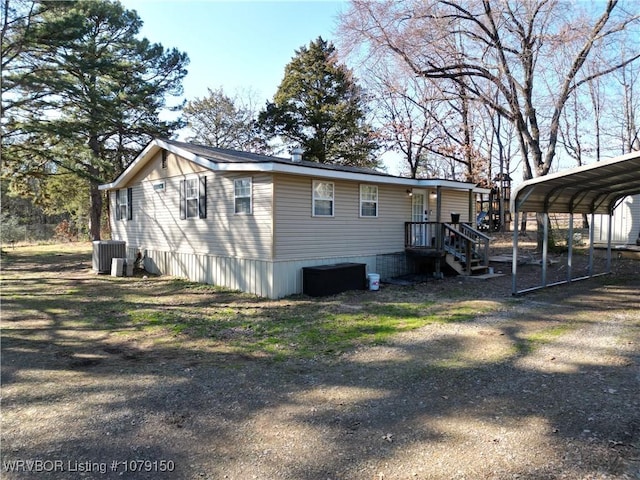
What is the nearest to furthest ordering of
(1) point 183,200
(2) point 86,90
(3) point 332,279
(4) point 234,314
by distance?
(4) point 234,314 → (3) point 332,279 → (1) point 183,200 → (2) point 86,90

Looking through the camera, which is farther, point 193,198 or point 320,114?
point 320,114

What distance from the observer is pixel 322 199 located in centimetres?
1026

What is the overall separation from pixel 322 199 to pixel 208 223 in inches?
127

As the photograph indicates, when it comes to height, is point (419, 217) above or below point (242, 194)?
below

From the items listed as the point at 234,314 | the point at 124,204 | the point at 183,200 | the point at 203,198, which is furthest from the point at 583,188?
the point at 124,204

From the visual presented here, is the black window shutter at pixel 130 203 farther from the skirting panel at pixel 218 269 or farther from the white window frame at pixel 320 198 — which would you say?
the white window frame at pixel 320 198

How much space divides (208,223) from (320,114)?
676 inches

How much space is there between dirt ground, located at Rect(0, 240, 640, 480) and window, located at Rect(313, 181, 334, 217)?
4528mm

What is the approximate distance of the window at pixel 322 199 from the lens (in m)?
10.1

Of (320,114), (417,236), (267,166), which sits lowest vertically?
(417,236)

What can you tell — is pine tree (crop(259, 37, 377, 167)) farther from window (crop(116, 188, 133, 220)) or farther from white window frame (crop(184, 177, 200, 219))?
white window frame (crop(184, 177, 200, 219))

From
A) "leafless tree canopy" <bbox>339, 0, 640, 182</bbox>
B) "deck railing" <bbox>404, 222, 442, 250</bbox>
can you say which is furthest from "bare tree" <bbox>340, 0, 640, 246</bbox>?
"deck railing" <bbox>404, 222, 442, 250</bbox>

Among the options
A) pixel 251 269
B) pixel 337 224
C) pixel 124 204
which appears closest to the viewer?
pixel 251 269

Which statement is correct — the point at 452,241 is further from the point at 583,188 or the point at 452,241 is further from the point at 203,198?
the point at 203,198
